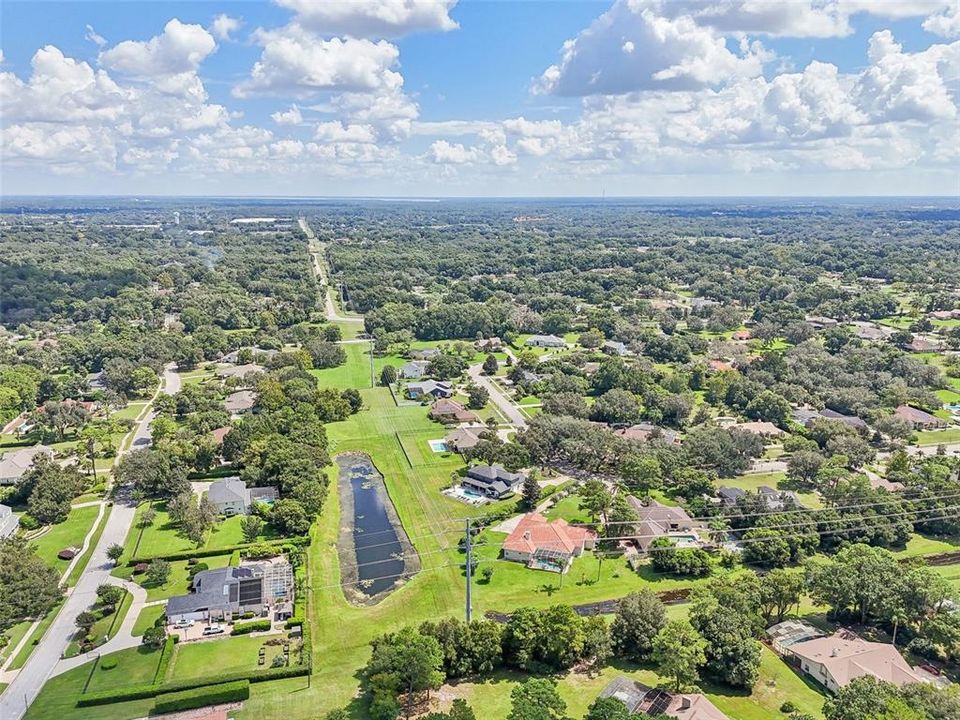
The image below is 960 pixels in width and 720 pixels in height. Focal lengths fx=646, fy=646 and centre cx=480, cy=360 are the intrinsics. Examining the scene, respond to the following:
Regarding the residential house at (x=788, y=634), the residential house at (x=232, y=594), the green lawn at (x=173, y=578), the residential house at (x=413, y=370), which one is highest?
the residential house at (x=413, y=370)

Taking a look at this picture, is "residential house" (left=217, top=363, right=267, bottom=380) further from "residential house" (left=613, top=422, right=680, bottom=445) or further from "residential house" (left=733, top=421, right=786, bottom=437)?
"residential house" (left=733, top=421, right=786, bottom=437)

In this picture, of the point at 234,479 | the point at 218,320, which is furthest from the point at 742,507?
the point at 218,320

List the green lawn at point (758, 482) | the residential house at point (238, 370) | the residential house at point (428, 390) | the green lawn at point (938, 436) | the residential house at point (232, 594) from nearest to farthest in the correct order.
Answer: the residential house at point (232, 594) → the green lawn at point (758, 482) → the green lawn at point (938, 436) → the residential house at point (428, 390) → the residential house at point (238, 370)

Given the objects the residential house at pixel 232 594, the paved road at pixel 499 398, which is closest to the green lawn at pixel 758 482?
the paved road at pixel 499 398

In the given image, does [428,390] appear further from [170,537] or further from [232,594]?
[232,594]

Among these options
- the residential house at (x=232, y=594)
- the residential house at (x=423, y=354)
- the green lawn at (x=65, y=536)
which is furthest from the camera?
the residential house at (x=423, y=354)

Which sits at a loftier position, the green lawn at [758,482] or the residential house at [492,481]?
the residential house at [492,481]

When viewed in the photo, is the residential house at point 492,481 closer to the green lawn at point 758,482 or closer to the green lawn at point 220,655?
the green lawn at point 758,482
